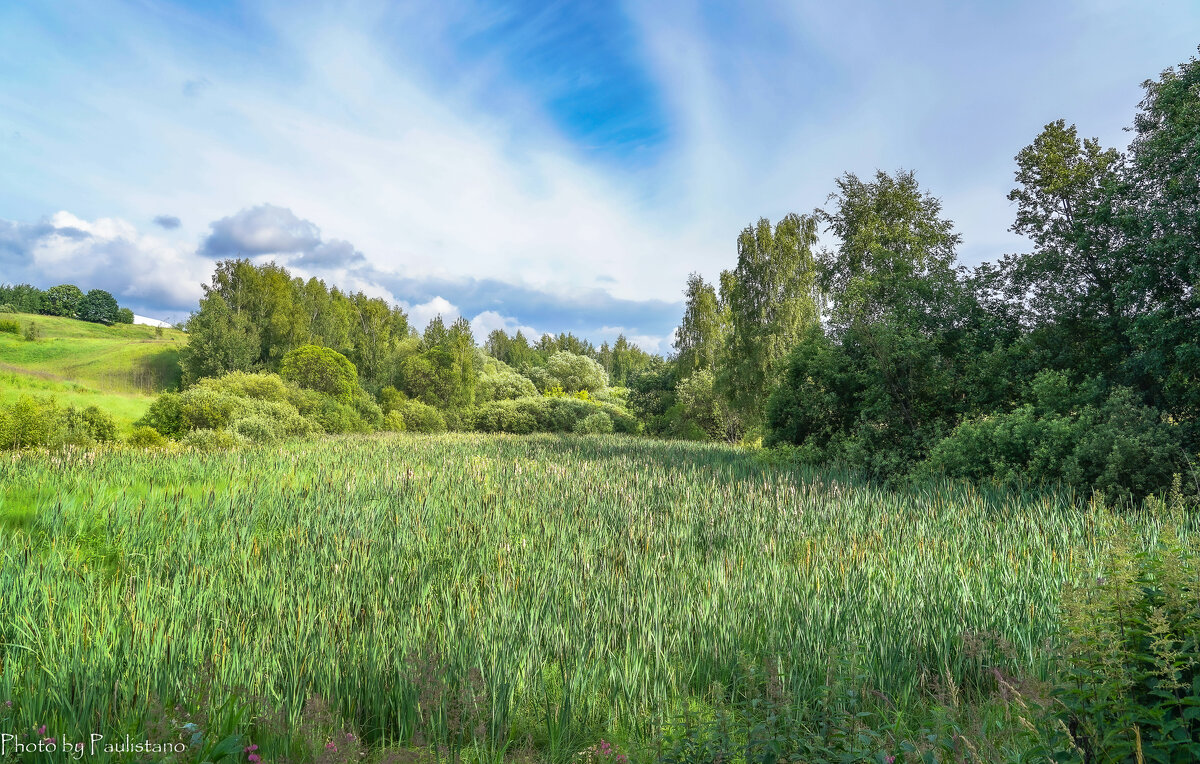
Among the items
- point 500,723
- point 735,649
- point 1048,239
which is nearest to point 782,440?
point 1048,239

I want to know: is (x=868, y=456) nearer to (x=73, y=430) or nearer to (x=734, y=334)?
(x=734, y=334)

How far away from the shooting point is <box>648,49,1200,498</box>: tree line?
7.82 m

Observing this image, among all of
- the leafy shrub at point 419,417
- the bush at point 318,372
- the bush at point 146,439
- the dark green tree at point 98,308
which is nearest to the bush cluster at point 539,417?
the leafy shrub at point 419,417

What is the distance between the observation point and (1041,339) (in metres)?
10.5

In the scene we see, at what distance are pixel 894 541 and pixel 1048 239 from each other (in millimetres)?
9312

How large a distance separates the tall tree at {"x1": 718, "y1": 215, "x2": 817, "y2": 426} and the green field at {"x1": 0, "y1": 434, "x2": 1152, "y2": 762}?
495 inches

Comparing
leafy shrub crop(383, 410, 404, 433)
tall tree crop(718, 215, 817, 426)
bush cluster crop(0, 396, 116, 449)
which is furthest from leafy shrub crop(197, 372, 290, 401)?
tall tree crop(718, 215, 817, 426)

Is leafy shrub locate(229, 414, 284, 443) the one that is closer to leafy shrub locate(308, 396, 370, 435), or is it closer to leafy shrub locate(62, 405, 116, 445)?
leafy shrub locate(62, 405, 116, 445)

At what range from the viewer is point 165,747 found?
2100 millimetres

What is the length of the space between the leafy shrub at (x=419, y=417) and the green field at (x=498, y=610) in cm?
2149

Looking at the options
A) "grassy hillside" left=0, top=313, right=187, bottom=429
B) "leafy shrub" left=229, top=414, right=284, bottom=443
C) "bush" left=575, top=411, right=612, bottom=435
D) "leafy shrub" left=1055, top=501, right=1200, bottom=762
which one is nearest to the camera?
"leafy shrub" left=1055, top=501, right=1200, bottom=762

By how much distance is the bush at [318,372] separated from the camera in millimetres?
24172

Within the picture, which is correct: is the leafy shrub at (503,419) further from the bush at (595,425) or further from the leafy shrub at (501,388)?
the leafy shrub at (501,388)

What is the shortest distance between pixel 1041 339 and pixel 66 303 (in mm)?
48712
